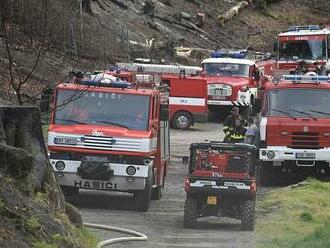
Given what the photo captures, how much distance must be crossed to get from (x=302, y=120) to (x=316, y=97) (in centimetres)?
75

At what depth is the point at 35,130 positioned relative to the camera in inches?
370

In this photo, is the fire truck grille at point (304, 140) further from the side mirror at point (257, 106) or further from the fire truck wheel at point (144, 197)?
the fire truck wheel at point (144, 197)

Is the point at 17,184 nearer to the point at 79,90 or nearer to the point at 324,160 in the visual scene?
the point at 79,90

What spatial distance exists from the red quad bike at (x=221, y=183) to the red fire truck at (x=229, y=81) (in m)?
19.2

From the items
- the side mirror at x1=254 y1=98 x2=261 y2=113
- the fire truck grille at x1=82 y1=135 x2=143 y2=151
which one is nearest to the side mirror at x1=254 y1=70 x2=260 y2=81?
the side mirror at x1=254 y1=98 x2=261 y2=113

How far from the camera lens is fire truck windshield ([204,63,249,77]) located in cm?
3494

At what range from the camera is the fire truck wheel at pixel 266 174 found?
20141 mm

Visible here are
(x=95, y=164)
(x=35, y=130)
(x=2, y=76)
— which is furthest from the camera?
(x=2, y=76)

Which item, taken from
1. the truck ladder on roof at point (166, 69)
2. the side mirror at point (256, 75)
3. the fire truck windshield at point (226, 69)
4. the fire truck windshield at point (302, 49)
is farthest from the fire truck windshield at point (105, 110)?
the fire truck windshield at point (302, 49)

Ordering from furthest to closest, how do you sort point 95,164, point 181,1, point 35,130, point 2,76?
1. point 181,1
2. point 2,76
3. point 95,164
4. point 35,130

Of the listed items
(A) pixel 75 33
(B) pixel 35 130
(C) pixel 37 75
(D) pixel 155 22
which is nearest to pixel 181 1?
(D) pixel 155 22

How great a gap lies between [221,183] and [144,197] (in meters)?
2.19

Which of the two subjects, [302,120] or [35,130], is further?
[302,120]

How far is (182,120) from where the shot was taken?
32875mm
